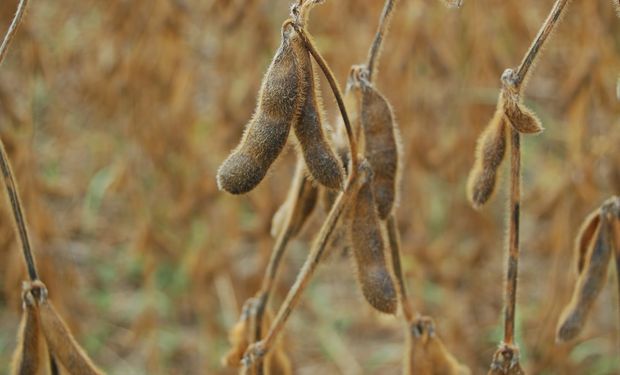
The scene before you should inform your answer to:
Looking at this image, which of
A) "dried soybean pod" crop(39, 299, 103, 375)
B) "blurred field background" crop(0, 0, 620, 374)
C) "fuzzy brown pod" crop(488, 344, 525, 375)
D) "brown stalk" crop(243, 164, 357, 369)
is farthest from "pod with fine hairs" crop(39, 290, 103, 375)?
"blurred field background" crop(0, 0, 620, 374)

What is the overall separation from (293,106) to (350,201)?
0.23 m

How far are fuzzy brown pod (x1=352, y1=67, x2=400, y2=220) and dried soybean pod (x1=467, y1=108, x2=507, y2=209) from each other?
12 cm

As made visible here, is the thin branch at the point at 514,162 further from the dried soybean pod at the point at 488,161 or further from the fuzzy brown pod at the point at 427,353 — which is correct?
the fuzzy brown pod at the point at 427,353

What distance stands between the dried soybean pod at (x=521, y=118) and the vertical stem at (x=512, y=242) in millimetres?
41

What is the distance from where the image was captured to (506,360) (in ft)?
4.31

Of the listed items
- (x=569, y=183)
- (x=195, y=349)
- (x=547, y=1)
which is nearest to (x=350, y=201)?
(x=569, y=183)

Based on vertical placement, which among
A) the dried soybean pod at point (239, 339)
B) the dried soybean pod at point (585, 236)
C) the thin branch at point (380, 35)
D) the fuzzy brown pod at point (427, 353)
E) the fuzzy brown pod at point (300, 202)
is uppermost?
the thin branch at point (380, 35)

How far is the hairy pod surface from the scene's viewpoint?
1201 millimetres

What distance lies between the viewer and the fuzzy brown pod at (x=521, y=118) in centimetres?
120

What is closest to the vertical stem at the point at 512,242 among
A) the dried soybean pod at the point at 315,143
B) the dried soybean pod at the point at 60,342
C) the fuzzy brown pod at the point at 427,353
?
the fuzzy brown pod at the point at 427,353

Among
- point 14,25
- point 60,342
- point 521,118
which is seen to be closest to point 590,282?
point 521,118

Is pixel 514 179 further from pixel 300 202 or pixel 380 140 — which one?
pixel 300 202

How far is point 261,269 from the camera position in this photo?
299 cm

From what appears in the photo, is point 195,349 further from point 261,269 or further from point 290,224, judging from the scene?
point 290,224
